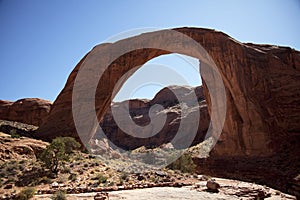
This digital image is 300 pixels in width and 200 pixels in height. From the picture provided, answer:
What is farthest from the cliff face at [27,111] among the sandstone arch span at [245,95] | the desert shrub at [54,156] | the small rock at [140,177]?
the small rock at [140,177]

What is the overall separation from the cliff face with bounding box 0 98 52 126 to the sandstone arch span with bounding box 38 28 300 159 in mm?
14835

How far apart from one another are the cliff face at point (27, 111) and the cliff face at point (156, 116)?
16.2 m

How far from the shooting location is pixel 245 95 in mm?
19219

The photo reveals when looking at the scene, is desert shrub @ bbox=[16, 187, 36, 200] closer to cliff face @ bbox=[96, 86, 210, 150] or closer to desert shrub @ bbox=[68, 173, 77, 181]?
desert shrub @ bbox=[68, 173, 77, 181]

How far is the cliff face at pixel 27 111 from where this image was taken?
110ft

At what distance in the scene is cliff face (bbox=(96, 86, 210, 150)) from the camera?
133 feet

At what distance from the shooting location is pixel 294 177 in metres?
14.7

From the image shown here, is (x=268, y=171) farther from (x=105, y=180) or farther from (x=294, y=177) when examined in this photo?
(x=105, y=180)

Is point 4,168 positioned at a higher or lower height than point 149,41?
lower

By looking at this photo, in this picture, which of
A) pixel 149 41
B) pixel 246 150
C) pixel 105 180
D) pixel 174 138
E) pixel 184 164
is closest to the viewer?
pixel 105 180

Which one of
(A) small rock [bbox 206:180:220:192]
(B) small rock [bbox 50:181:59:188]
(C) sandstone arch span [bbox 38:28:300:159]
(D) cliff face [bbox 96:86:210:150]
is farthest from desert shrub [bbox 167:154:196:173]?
(D) cliff face [bbox 96:86:210:150]

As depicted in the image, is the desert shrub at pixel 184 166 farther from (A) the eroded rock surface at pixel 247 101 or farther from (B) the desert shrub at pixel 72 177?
(B) the desert shrub at pixel 72 177

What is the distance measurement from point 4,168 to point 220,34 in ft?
60.7

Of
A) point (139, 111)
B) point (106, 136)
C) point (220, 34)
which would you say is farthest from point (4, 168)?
point (139, 111)
